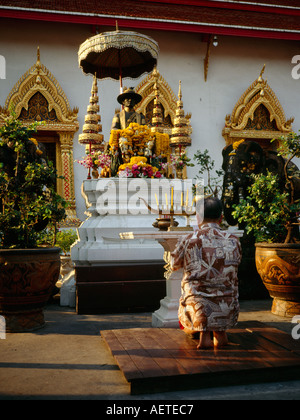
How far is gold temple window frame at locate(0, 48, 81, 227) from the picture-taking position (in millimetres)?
8727

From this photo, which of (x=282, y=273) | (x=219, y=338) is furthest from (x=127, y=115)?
(x=219, y=338)

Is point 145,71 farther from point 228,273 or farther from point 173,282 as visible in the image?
point 228,273

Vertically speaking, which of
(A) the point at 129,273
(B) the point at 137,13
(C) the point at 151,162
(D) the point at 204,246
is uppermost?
(B) the point at 137,13

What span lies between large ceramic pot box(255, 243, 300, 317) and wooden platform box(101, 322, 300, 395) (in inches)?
33.0

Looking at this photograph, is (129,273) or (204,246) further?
(129,273)

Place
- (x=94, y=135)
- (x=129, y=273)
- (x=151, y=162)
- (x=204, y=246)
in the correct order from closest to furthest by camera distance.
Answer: (x=204, y=246) → (x=129, y=273) → (x=151, y=162) → (x=94, y=135)

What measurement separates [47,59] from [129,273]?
22.0ft

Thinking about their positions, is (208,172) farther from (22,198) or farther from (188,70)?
(188,70)

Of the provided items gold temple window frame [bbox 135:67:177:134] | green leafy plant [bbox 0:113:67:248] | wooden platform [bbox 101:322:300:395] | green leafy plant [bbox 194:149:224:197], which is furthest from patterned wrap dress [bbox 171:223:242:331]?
gold temple window frame [bbox 135:67:177:134]

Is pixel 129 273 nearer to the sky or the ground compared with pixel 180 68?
nearer to the ground

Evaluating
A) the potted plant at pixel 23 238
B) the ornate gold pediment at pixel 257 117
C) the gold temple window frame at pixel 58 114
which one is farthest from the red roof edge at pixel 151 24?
the potted plant at pixel 23 238

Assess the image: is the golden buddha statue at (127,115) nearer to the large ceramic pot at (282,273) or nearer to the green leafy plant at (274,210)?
the green leafy plant at (274,210)

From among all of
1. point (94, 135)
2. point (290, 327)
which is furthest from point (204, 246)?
point (94, 135)

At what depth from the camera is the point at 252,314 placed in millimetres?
3791
